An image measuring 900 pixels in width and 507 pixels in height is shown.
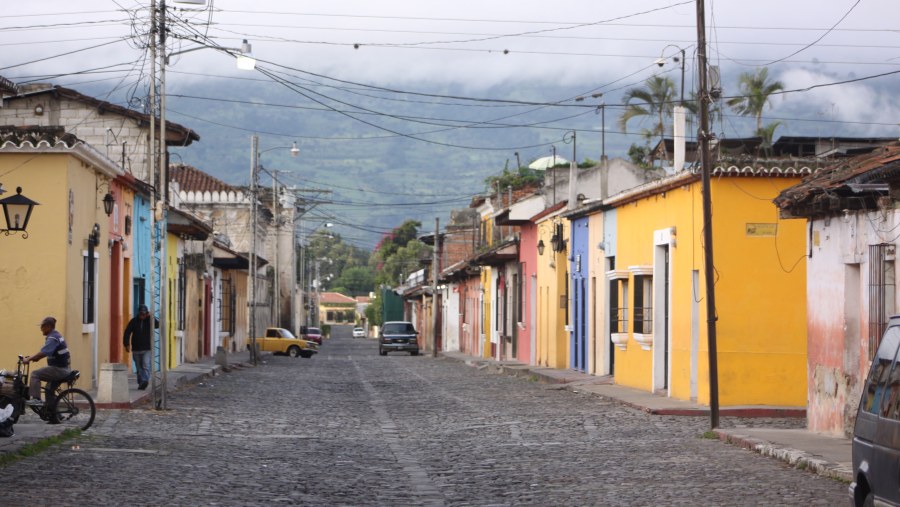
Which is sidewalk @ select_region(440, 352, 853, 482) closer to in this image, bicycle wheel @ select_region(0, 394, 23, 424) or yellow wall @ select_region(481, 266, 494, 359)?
bicycle wheel @ select_region(0, 394, 23, 424)

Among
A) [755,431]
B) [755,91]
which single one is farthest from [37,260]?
[755,91]

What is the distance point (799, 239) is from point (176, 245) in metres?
19.9

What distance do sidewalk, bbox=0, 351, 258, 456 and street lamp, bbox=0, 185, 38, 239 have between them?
2.80m

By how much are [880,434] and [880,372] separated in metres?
0.62

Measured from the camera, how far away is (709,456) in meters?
14.9

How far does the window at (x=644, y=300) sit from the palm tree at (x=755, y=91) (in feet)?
69.8

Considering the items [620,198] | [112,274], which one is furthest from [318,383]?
[620,198]

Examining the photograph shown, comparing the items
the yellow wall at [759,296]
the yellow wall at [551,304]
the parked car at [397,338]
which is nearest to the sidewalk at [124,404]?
the yellow wall at [551,304]

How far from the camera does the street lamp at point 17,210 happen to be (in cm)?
1961

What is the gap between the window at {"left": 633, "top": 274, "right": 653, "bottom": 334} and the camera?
27.2 meters

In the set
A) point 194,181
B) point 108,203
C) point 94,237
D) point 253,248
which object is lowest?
point 94,237

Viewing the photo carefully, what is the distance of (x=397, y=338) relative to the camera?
61156 millimetres

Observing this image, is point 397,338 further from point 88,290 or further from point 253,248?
point 88,290

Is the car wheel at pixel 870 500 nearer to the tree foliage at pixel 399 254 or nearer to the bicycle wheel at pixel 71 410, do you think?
the bicycle wheel at pixel 71 410
